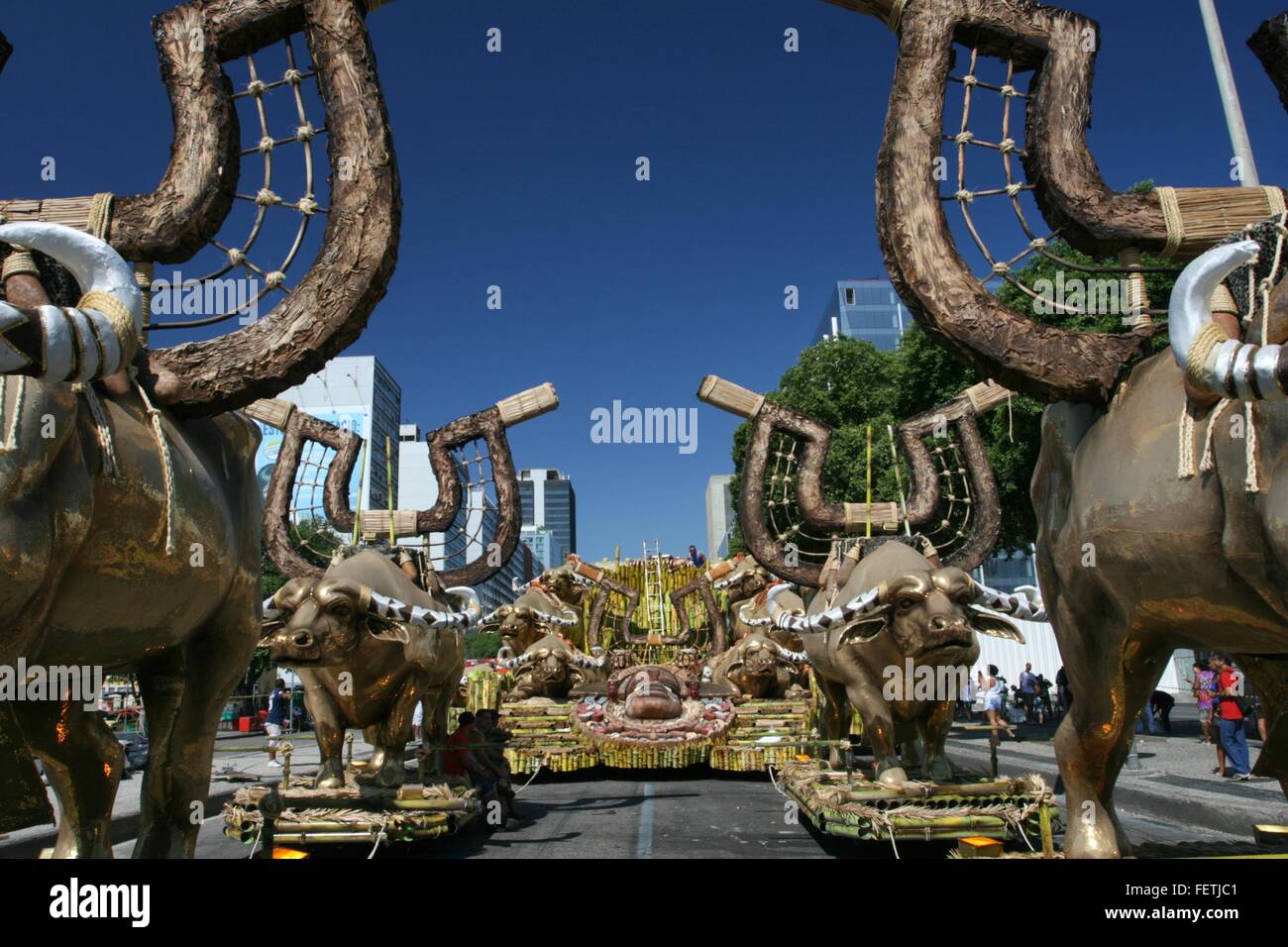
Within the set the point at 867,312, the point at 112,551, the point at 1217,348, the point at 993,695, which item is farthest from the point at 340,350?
the point at 867,312

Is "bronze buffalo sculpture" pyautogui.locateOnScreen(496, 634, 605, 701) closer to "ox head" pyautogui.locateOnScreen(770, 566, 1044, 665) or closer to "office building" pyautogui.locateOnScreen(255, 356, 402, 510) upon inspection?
"ox head" pyautogui.locateOnScreen(770, 566, 1044, 665)

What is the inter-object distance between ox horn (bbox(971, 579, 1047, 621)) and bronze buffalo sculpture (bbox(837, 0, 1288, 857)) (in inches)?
43.8

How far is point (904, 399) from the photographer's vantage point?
19.8 metres

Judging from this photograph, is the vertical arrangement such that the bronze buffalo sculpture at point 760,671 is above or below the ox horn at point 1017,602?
below

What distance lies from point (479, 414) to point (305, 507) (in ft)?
6.57

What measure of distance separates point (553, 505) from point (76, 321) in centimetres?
9916

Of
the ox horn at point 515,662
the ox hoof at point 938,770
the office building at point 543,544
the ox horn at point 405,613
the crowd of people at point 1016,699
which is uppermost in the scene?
the ox horn at point 405,613

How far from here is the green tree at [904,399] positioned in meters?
13.8

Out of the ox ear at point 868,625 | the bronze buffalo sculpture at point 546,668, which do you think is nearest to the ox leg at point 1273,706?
the ox ear at point 868,625

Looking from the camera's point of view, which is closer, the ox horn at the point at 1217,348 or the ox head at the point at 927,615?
the ox horn at the point at 1217,348

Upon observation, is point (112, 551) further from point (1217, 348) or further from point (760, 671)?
Answer: point (760, 671)

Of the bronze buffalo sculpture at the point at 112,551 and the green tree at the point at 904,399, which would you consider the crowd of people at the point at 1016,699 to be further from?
the bronze buffalo sculpture at the point at 112,551
